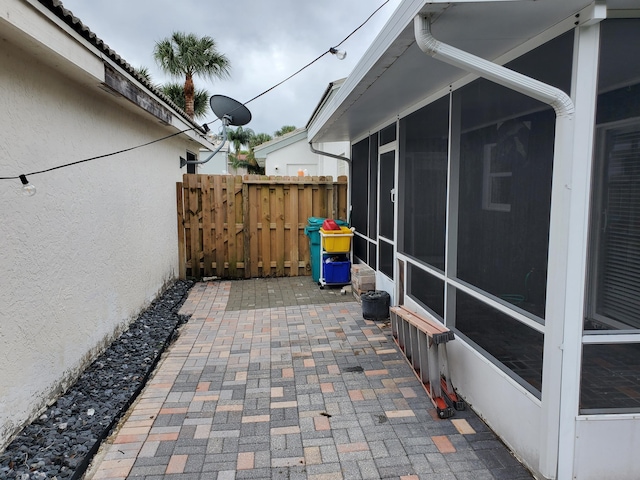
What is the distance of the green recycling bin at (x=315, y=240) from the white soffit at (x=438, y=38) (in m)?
3.18

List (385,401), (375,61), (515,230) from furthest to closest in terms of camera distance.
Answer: (385,401), (375,61), (515,230)

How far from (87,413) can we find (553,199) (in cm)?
336

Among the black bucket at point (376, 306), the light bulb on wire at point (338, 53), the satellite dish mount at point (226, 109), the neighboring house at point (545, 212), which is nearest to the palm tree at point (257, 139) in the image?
the satellite dish mount at point (226, 109)

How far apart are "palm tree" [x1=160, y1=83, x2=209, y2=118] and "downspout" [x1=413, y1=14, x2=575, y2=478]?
1644 centimetres

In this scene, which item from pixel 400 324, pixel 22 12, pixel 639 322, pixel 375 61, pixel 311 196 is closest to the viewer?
pixel 639 322

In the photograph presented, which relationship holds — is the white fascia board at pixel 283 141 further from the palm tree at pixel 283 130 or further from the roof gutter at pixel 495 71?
the palm tree at pixel 283 130

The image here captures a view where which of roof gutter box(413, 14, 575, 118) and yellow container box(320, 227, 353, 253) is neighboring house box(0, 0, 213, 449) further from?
yellow container box(320, 227, 353, 253)

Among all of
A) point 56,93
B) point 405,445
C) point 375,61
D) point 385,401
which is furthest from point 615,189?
point 56,93

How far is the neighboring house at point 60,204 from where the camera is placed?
266cm

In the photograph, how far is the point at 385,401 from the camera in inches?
130

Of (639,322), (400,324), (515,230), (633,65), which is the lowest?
(400,324)

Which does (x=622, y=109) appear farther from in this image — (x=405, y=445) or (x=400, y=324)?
(x=400, y=324)

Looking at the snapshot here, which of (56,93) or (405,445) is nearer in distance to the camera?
(405,445)

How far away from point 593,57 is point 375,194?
4.28m
